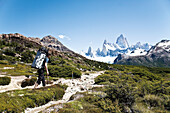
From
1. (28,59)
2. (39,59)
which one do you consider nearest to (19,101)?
(39,59)

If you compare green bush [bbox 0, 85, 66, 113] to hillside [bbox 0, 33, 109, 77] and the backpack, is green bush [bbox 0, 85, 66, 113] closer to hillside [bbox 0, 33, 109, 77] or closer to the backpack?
the backpack

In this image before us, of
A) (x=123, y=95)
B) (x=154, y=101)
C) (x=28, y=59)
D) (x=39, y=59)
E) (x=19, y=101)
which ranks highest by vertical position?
(x=28, y=59)

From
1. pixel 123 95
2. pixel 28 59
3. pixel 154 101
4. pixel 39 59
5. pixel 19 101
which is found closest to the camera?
pixel 39 59

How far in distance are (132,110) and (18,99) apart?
393 inches

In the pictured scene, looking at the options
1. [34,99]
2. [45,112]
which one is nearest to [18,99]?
[34,99]

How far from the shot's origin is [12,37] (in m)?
114

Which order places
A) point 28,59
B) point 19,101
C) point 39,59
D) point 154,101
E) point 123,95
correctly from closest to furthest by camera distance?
point 39,59, point 19,101, point 123,95, point 154,101, point 28,59

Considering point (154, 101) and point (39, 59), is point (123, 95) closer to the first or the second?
point (154, 101)

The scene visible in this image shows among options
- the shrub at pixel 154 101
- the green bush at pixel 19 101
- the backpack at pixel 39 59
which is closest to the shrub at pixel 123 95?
the shrub at pixel 154 101

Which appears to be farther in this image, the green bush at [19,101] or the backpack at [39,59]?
the green bush at [19,101]

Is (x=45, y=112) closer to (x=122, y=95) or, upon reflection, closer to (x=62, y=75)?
(x=122, y=95)

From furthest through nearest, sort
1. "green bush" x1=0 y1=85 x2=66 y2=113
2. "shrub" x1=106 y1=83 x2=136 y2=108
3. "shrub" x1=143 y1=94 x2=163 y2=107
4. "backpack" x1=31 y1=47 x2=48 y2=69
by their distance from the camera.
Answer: "shrub" x1=143 y1=94 x2=163 y2=107 → "shrub" x1=106 y1=83 x2=136 y2=108 → "green bush" x1=0 y1=85 x2=66 y2=113 → "backpack" x1=31 y1=47 x2=48 y2=69

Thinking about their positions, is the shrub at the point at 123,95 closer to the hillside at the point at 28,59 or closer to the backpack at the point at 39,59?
the backpack at the point at 39,59

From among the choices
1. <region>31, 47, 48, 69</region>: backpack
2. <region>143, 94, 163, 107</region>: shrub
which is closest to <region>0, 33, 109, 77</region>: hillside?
<region>31, 47, 48, 69</region>: backpack
